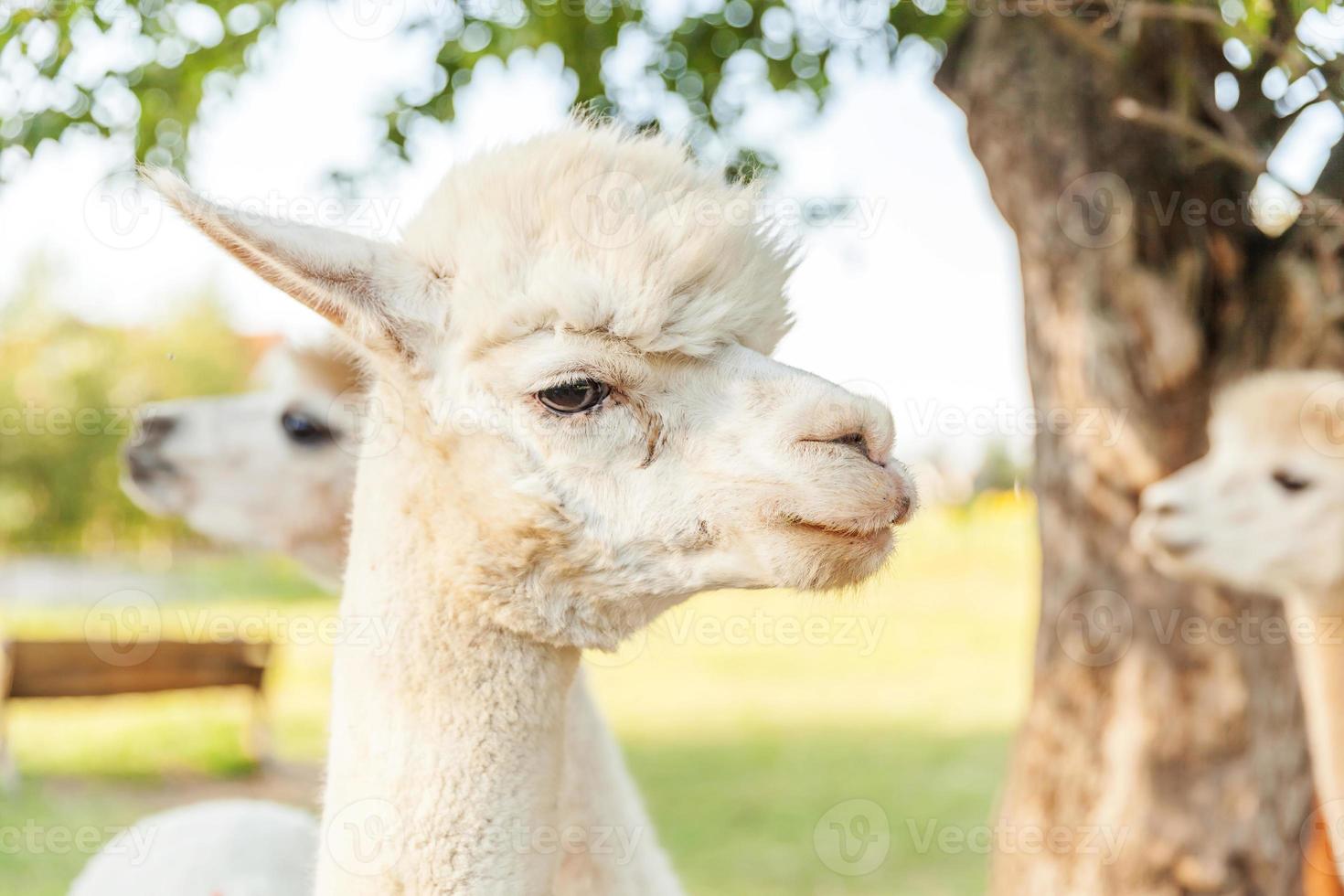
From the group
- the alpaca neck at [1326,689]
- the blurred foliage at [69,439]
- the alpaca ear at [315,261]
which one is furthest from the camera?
the blurred foliage at [69,439]

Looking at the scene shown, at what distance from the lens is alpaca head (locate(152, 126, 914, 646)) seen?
1.43 meters

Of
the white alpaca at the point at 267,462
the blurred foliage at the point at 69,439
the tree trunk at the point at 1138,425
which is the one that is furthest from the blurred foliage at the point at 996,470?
the blurred foliage at the point at 69,439

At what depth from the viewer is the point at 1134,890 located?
388 centimetres

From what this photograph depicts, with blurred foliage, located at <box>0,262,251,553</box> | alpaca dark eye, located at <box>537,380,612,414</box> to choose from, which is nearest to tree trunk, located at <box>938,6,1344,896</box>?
alpaca dark eye, located at <box>537,380,612,414</box>

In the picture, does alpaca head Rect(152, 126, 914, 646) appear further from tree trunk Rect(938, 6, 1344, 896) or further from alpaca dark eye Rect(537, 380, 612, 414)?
tree trunk Rect(938, 6, 1344, 896)

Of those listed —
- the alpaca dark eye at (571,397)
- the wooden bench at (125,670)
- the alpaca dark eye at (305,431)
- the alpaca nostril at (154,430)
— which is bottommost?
the alpaca dark eye at (571,397)

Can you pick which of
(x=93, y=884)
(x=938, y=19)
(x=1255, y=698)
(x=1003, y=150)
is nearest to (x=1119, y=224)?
(x=1003, y=150)

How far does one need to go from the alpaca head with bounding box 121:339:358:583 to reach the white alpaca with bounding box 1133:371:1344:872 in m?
2.51

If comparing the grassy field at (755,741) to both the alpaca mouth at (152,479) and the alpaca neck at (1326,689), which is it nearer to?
the alpaca mouth at (152,479)

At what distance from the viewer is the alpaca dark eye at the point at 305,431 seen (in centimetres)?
347

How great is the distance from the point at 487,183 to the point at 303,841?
1634 mm

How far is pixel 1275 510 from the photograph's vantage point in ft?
12.0

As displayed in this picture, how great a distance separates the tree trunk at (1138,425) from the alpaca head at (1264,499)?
0.30 metres

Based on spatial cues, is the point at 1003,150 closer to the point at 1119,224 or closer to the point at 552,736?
the point at 1119,224
